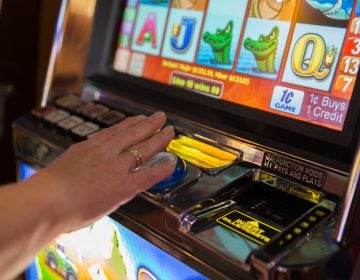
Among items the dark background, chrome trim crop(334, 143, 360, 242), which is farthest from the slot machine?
the dark background

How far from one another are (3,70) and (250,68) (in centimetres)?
100

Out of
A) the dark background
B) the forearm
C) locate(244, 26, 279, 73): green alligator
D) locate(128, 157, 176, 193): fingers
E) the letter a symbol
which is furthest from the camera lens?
the dark background

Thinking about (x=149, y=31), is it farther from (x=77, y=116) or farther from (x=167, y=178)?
(x=167, y=178)

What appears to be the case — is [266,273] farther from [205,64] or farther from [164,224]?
[205,64]

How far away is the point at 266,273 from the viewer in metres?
0.65

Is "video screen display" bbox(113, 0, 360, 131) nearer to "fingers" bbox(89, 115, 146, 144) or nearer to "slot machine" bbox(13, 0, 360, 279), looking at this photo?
"slot machine" bbox(13, 0, 360, 279)

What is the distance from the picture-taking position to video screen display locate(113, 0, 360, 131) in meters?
0.86

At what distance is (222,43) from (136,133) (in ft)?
1.06

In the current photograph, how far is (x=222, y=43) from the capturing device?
102cm

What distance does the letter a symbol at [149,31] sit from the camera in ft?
3.79

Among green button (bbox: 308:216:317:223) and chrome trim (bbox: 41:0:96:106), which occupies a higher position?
chrome trim (bbox: 41:0:96:106)

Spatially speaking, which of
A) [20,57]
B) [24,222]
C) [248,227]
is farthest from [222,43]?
[20,57]

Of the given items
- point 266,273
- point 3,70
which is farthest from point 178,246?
point 3,70

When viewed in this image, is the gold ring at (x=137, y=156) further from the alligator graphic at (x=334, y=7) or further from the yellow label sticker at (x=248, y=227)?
the alligator graphic at (x=334, y=7)
